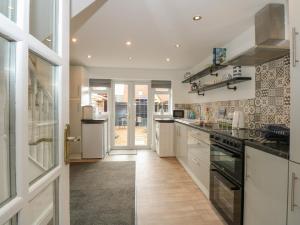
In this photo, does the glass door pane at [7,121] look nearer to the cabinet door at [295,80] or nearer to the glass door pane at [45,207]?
the glass door pane at [45,207]

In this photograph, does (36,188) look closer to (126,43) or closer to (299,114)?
(299,114)

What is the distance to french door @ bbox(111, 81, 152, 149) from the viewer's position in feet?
19.3

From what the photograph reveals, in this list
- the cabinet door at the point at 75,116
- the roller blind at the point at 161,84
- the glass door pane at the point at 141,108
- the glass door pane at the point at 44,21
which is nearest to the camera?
the glass door pane at the point at 44,21

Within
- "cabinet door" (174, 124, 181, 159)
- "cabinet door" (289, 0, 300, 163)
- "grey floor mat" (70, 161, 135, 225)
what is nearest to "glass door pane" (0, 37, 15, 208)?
"cabinet door" (289, 0, 300, 163)

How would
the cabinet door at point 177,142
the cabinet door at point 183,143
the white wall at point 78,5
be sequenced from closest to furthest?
the white wall at point 78,5 → the cabinet door at point 183,143 → the cabinet door at point 177,142

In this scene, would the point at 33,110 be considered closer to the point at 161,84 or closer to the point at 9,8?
the point at 9,8

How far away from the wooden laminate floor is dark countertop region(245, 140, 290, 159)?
108 centimetres

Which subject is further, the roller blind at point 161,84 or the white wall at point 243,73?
the roller blind at point 161,84

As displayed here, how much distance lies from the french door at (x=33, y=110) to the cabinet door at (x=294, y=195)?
1.34 metres

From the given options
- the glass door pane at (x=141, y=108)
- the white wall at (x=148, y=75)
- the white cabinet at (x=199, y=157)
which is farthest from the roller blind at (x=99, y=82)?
the white cabinet at (x=199, y=157)

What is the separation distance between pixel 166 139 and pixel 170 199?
2379mm

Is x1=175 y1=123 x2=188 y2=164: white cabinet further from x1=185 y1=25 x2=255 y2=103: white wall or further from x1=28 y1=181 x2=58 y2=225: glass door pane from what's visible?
x1=28 y1=181 x2=58 y2=225: glass door pane

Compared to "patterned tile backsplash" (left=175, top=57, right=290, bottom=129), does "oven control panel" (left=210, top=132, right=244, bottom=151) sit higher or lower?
lower

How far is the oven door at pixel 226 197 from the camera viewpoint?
1.88m
